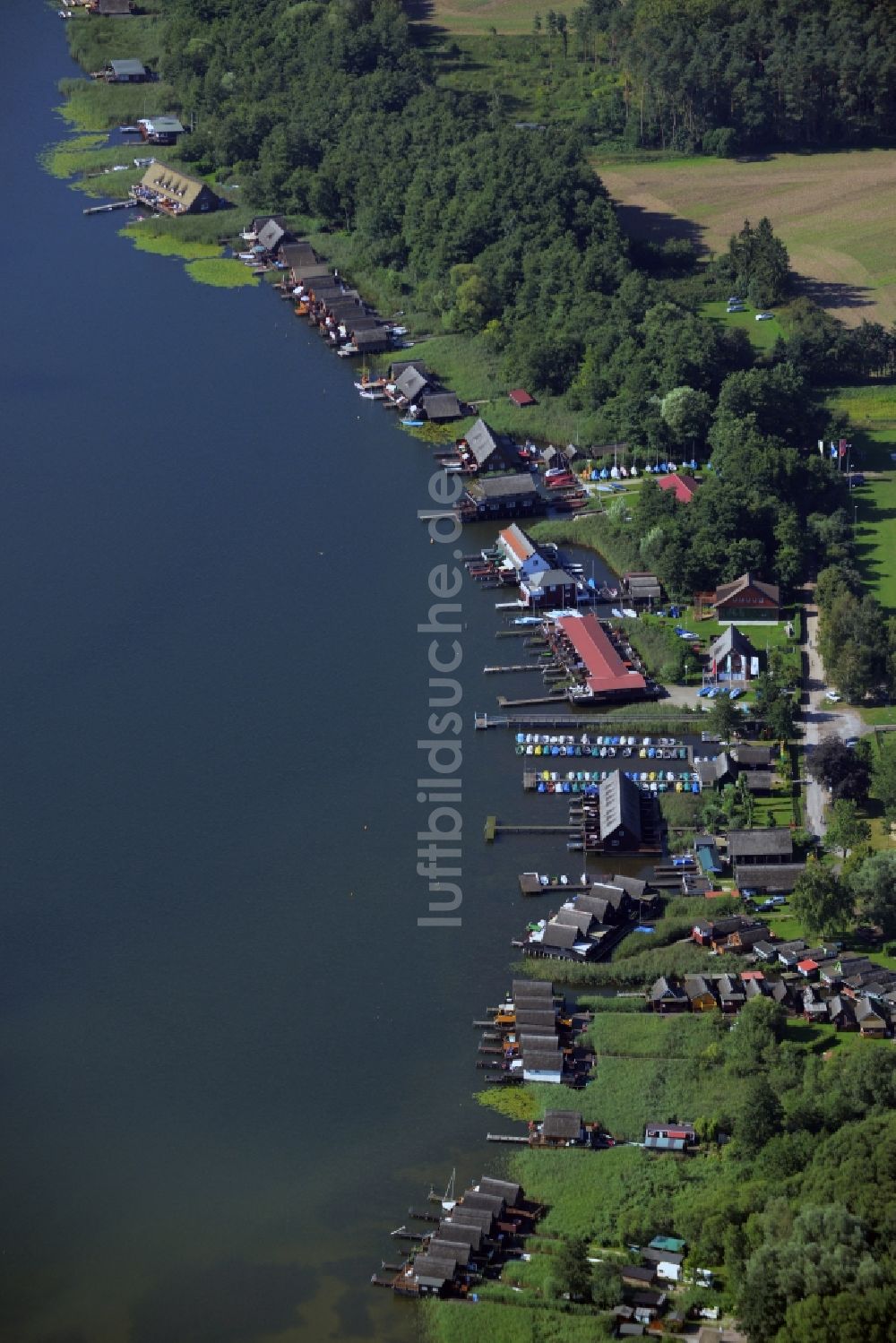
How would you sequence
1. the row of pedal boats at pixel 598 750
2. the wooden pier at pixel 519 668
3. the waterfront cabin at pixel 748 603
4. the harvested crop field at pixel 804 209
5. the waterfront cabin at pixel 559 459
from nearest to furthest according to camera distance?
the row of pedal boats at pixel 598 750, the wooden pier at pixel 519 668, the waterfront cabin at pixel 748 603, the waterfront cabin at pixel 559 459, the harvested crop field at pixel 804 209

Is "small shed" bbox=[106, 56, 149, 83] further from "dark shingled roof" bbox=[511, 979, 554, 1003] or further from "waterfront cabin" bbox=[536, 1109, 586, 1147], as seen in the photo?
"waterfront cabin" bbox=[536, 1109, 586, 1147]

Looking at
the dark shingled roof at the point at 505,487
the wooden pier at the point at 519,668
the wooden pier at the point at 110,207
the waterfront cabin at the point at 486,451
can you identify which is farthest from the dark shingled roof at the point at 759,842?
the wooden pier at the point at 110,207

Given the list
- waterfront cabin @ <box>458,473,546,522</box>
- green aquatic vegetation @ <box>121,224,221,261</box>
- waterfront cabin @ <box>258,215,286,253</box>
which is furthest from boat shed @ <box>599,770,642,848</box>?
green aquatic vegetation @ <box>121,224,221,261</box>

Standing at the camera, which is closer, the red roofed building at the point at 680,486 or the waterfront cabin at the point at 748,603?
the waterfront cabin at the point at 748,603

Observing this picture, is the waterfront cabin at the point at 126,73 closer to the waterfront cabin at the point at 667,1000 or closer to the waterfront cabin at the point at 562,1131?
the waterfront cabin at the point at 667,1000

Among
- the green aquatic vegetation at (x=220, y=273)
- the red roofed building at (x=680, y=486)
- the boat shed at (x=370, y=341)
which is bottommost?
the red roofed building at (x=680, y=486)

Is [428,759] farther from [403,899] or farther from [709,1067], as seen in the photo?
[709,1067]

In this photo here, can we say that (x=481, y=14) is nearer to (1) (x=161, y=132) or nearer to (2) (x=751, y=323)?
(1) (x=161, y=132)
